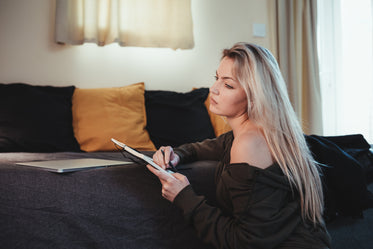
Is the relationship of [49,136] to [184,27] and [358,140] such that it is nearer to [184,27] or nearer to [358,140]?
[184,27]

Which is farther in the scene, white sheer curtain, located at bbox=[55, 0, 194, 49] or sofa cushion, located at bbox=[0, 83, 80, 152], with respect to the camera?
white sheer curtain, located at bbox=[55, 0, 194, 49]

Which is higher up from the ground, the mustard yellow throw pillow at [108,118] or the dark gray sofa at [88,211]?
the mustard yellow throw pillow at [108,118]

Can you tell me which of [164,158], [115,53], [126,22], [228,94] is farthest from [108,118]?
[228,94]

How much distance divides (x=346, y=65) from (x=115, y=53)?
206cm

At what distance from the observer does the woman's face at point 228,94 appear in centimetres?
104

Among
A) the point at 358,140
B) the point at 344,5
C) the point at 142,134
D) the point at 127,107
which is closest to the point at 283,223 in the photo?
the point at 358,140

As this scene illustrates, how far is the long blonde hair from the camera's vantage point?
954 millimetres

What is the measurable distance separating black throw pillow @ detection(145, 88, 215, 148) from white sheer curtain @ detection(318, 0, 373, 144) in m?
1.38

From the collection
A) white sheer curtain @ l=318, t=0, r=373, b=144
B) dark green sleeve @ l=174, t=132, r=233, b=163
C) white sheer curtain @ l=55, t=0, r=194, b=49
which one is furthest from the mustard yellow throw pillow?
white sheer curtain @ l=318, t=0, r=373, b=144

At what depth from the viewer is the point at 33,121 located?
6.25ft

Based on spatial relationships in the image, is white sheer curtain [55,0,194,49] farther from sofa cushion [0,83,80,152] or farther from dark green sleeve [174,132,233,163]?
dark green sleeve [174,132,233,163]

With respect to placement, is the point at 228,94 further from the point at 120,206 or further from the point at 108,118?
the point at 108,118

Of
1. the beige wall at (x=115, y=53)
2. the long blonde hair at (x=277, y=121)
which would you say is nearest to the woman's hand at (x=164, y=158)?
the long blonde hair at (x=277, y=121)

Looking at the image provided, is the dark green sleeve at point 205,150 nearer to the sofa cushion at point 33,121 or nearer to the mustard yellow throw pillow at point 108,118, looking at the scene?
the mustard yellow throw pillow at point 108,118
